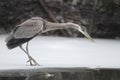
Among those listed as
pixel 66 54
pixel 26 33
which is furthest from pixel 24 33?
pixel 66 54

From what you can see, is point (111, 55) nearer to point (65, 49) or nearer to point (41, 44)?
point (65, 49)

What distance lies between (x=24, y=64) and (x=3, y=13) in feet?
12.7

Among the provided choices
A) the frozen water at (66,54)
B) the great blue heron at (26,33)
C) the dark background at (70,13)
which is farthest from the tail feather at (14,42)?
the dark background at (70,13)

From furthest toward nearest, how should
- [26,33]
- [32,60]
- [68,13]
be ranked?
1. [68,13]
2. [26,33]
3. [32,60]

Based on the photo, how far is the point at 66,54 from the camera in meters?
7.90

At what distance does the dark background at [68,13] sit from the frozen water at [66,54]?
47.1 inches

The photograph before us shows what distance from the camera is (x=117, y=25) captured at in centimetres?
1052

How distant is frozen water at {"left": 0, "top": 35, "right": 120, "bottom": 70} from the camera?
7148 mm

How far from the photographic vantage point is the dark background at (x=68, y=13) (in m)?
10.5

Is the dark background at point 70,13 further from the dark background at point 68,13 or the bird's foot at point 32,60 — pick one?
the bird's foot at point 32,60

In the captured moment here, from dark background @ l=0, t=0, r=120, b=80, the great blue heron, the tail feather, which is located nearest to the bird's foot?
the great blue heron

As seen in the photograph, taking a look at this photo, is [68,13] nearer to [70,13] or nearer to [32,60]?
[70,13]

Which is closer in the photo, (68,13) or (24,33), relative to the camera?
(24,33)

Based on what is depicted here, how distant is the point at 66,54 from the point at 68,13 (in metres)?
3.06
